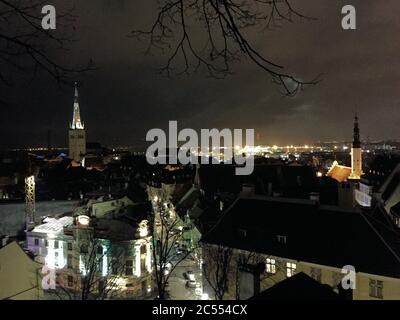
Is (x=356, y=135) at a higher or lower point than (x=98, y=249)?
higher

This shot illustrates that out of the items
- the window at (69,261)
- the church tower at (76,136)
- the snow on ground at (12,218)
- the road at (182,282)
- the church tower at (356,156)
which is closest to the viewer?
the road at (182,282)

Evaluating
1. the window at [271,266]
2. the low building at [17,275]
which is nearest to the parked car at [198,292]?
the window at [271,266]

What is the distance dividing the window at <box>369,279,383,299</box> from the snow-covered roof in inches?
884

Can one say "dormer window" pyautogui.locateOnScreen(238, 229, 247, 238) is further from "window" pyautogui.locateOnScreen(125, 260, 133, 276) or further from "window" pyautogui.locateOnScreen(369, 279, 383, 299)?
"window" pyautogui.locateOnScreen(125, 260, 133, 276)

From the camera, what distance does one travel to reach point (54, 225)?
30812 mm

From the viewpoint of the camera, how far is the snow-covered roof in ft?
98.8

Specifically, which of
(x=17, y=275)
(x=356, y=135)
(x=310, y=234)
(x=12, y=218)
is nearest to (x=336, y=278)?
(x=310, y=234)

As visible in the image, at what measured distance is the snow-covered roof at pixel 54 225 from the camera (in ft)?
98.8

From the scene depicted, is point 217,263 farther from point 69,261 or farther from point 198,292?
point 69,261

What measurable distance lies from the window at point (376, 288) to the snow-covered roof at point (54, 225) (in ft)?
73.6

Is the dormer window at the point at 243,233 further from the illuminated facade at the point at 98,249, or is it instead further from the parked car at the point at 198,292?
the illuminated facade at the point at 98,249

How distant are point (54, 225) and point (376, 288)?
78.9 ft

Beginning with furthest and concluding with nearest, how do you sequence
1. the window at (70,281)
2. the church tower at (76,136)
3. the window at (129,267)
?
the church tower at (76,136), the window at (70,281), the window at (129,267)
